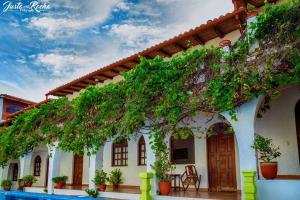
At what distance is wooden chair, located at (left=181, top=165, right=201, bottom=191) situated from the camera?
1095 cm

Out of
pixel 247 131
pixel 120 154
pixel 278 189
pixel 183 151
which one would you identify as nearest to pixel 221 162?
pixel 183 151

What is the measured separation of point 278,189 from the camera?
6938 mm

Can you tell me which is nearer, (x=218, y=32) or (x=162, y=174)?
(x=162, y=174)

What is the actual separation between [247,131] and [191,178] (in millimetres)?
4030

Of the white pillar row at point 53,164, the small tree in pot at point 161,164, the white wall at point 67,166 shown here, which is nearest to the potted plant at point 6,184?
the white wall at point 67,166

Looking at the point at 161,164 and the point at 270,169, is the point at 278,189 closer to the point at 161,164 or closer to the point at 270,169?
the point at 270,169

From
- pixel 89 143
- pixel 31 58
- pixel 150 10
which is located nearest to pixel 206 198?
pixel 89 143

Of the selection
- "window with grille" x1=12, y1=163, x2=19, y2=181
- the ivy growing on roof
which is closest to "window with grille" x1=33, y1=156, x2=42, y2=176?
"window with grille" x1=12, y1=163, x2=19, y2=181

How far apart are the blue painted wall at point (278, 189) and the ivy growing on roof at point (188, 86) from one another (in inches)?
75.9

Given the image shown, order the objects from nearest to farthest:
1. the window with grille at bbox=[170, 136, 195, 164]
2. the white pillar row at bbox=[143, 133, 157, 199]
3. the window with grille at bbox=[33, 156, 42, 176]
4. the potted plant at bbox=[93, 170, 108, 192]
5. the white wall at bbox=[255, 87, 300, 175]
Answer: the white wall at bbox=[255, 87, 300, 175]
the white pillar row at bbox=[143, 133, 157, 199]
the potted plant at bbox=[93, 170, 108, 192]
the window with grille at bbox=[170, 136, 195, 164]
the window with grille at bbox=[33, 156, 42, 176]

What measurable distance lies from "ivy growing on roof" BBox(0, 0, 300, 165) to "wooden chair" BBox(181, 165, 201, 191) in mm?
2183

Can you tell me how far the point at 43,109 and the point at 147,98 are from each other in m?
6.36

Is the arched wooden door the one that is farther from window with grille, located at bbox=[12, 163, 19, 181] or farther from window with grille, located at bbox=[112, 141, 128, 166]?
window with grille, located at bbox=[12, 163, 19, 181]

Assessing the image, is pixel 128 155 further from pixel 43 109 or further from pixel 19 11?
pixel 19 11
